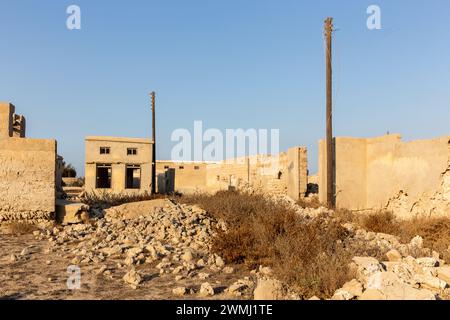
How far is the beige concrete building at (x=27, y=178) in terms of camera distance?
8.23 metres

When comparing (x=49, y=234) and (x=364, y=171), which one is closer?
(x=49, y=234)

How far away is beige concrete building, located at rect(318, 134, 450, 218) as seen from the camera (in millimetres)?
9289

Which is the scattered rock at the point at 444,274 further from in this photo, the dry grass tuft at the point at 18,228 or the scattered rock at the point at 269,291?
the dry grass tuft at the point at 18,228

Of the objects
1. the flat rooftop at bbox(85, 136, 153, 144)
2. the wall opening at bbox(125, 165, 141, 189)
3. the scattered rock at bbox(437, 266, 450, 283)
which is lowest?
the scattered rock at bbox(437, 266, 450, 283)

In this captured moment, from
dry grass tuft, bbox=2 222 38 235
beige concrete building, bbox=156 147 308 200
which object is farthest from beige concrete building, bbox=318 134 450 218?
dry grass tuft, bbox=2 222 38 235

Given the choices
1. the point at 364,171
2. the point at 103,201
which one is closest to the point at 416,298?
the point at 364,171

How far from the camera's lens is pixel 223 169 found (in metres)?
24.2

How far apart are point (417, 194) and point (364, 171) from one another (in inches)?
95.6

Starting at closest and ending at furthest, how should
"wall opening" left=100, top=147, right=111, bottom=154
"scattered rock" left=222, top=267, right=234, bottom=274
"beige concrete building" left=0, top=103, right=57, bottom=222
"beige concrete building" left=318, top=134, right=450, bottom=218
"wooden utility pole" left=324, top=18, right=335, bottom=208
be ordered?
"scattered rock" left=222, top=267, right=234, bottom=274 → "beige concrete building" left=0, top=103, right=57, bottom=222 → "beige concrete building" left=318, top=134, right=450, bottom=218 → "wooden utility pole" left=324, top=18, right=335, bottom=208 → "wall opening" left=100, top=147, right=111, bottom=154

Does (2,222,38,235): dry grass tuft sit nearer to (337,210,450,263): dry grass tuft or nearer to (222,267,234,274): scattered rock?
(222,267,234,274): scattered rock

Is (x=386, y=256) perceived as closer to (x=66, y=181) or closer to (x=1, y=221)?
(x=1, y=221)

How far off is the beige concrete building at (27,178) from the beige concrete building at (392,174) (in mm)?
8224

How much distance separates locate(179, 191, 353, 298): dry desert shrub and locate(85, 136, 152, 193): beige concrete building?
37.3 feet

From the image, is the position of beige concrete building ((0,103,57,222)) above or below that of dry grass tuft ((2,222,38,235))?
above
